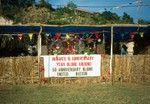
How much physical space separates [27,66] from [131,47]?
9584mm

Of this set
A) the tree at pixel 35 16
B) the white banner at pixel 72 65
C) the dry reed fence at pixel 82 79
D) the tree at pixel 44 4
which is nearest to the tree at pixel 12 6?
the tree at pixel 44 4

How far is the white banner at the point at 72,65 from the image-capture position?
65.5ft

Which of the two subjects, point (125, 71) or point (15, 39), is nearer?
point (125, 71)

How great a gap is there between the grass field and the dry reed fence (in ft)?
2.33

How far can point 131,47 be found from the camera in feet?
88.1

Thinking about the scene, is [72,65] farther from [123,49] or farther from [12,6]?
[12,6]

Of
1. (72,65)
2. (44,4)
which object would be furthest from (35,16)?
(72,65)

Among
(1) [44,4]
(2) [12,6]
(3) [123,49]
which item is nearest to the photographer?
(3) [123,49]

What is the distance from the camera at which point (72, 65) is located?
2023 centimetres

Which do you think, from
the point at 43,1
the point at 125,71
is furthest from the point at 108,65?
the point at 43,1

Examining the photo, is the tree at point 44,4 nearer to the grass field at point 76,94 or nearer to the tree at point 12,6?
the tree at point 12,6

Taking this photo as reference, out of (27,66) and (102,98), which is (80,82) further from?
(102,98)

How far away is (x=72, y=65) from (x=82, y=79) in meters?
0.88

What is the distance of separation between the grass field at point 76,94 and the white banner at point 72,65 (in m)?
0.90
